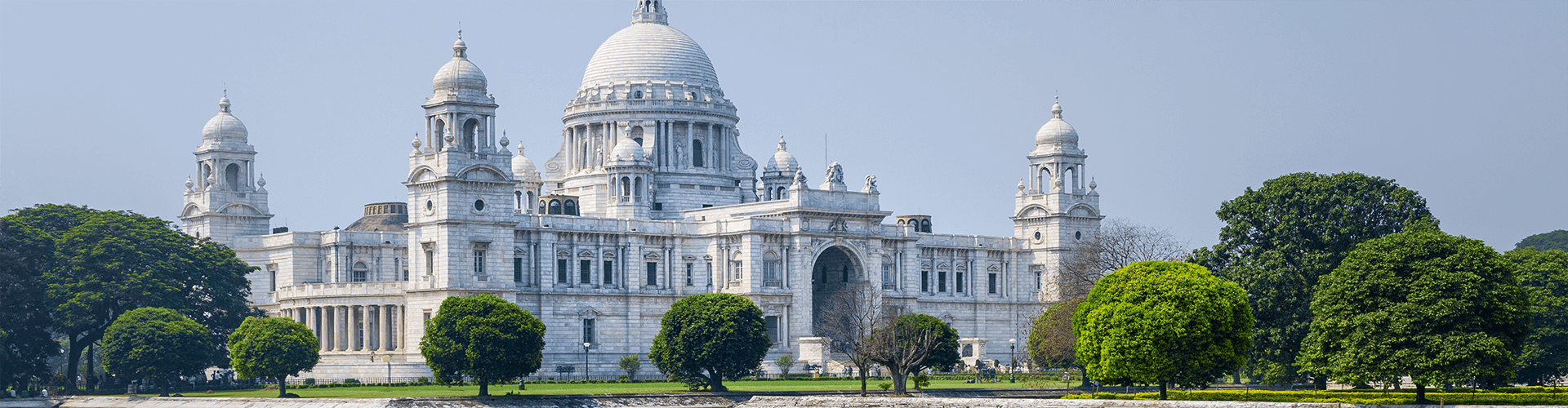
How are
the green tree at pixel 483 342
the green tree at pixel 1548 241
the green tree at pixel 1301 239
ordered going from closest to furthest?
the green tree at pixel 1301 239, the green tree at pixel 483 342, the green tree at pixel 1548 241

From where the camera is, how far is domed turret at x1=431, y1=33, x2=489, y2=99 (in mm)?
104125

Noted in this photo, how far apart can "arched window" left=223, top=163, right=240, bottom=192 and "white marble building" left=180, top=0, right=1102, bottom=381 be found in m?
0.16

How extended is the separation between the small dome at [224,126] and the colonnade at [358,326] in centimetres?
1605

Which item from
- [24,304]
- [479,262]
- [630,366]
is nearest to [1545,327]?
[630,366]

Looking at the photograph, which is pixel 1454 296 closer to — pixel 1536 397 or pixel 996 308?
pixel 1536 397

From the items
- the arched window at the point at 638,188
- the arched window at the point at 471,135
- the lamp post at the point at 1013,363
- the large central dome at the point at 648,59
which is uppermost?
the large central dome at the point at 648,59

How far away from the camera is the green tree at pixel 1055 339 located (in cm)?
9162

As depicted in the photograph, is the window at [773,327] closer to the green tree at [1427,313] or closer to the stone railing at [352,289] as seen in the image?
the stone railing at [352,289]

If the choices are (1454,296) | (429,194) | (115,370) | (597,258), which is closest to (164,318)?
(115,370)

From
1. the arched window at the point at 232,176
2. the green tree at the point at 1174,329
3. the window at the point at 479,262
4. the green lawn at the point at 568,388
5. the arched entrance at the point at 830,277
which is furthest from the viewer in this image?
the arched window at the point at 232,176

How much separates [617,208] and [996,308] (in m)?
27.3

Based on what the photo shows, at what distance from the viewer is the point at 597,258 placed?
11200 centimetres

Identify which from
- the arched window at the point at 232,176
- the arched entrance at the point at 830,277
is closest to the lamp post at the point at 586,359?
the arched entrance at the point at 830,277

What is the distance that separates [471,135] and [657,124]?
985 inches
